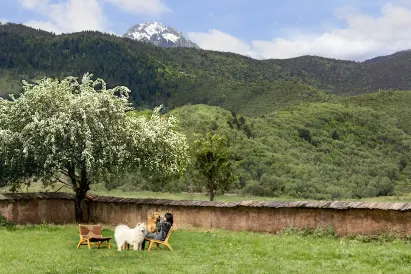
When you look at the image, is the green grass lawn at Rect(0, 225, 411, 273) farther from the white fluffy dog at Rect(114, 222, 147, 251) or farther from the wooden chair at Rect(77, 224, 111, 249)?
the white fluffy dog at Rect(114, 222, 147, 251)

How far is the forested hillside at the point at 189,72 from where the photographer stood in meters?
142

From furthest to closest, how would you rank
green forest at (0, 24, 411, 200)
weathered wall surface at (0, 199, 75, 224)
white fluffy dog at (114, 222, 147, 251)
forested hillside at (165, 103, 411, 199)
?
1. green forest at (0, 24, 411, 200)
2. forested hillside at (165, 103, 411, 199)
3. weathered wall surface at (0, 199, 75, 224)
4. white fluffy dog at (114, 222, 147, 251)

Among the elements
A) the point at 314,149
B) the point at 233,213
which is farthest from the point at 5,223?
the point at 314,149

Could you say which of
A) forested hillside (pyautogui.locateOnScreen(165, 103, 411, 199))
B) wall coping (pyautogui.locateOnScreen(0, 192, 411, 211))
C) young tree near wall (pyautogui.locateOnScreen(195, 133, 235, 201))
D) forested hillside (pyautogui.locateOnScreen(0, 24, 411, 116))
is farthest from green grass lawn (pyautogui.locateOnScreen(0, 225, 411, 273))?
forested hillside (pyautogui.locateOnScreen(0, 24, 411, 116))

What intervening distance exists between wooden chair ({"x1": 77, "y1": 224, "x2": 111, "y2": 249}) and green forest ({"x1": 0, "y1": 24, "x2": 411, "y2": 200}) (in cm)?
1162

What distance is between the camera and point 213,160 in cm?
4050

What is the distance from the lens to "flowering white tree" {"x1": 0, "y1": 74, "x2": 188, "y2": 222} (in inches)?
1012

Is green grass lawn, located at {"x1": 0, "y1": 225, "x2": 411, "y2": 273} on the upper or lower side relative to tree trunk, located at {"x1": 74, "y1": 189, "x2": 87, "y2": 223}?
lower

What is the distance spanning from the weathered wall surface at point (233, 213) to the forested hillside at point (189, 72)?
103143mm

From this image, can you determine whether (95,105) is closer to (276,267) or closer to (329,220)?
(329,220)

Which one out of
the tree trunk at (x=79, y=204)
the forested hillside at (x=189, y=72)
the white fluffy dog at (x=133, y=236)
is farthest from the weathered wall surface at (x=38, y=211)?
the forested hillside at (x=189, y=72)

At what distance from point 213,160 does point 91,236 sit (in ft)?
74.4

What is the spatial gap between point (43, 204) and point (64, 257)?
1346cm

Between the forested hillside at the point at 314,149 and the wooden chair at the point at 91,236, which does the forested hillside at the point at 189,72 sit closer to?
the forested hillside at the point at 314,149
